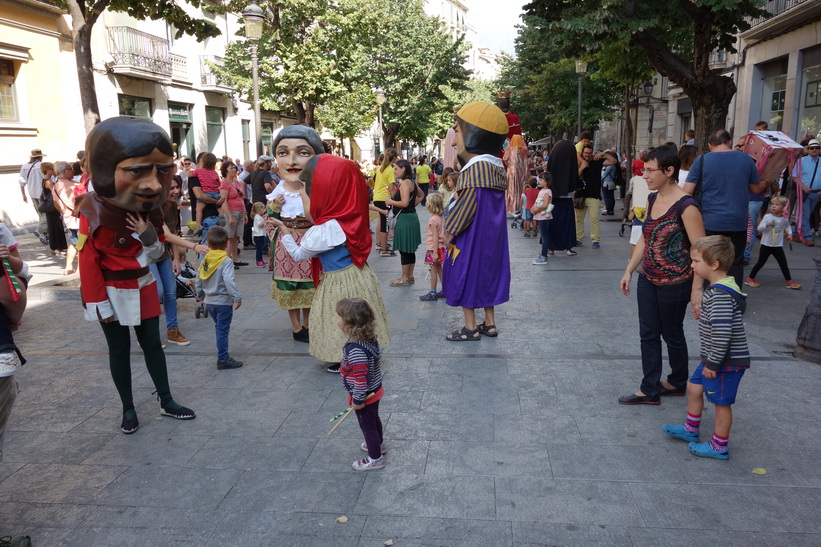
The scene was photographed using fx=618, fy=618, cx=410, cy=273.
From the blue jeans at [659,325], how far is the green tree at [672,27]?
7273mm

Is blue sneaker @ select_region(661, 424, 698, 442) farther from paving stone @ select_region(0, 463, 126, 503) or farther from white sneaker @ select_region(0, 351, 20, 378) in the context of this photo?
white sneaker @ select_region(0, 351, 20, 378)

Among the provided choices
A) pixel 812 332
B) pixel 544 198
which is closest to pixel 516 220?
pixel 544 198

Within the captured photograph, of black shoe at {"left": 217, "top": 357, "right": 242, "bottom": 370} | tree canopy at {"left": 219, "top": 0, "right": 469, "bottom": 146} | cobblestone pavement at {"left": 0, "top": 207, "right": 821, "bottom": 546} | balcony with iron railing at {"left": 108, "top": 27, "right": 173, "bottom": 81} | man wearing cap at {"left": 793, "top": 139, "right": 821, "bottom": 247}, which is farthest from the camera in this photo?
balcony with iron railing at {"left": 108, "top": 27, "right": 173, "bottom": 81}

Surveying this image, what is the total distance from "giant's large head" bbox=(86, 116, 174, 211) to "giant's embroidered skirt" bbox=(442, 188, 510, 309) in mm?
2925

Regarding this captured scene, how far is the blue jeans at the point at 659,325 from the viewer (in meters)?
4.17

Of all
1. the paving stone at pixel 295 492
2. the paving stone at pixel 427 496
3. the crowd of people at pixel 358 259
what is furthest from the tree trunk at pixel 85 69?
the paving stone at pixel 427 496

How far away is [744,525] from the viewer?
2980 mm

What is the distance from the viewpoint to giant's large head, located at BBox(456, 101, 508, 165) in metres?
5.86

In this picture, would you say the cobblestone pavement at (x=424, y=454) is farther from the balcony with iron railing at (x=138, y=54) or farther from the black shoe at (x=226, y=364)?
the balcony with iron railing at (x=138, y=54)

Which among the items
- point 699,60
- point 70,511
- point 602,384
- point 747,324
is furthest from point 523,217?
point 70,511

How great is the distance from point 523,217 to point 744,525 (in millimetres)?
11352

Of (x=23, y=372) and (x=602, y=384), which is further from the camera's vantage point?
(x=23, y=372)

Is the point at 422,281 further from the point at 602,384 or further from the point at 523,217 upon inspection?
the point at 523,217

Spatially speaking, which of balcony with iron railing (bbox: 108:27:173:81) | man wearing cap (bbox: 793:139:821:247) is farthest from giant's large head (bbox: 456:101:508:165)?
balcony with iron railing (bbox: 108:27:173:81)
